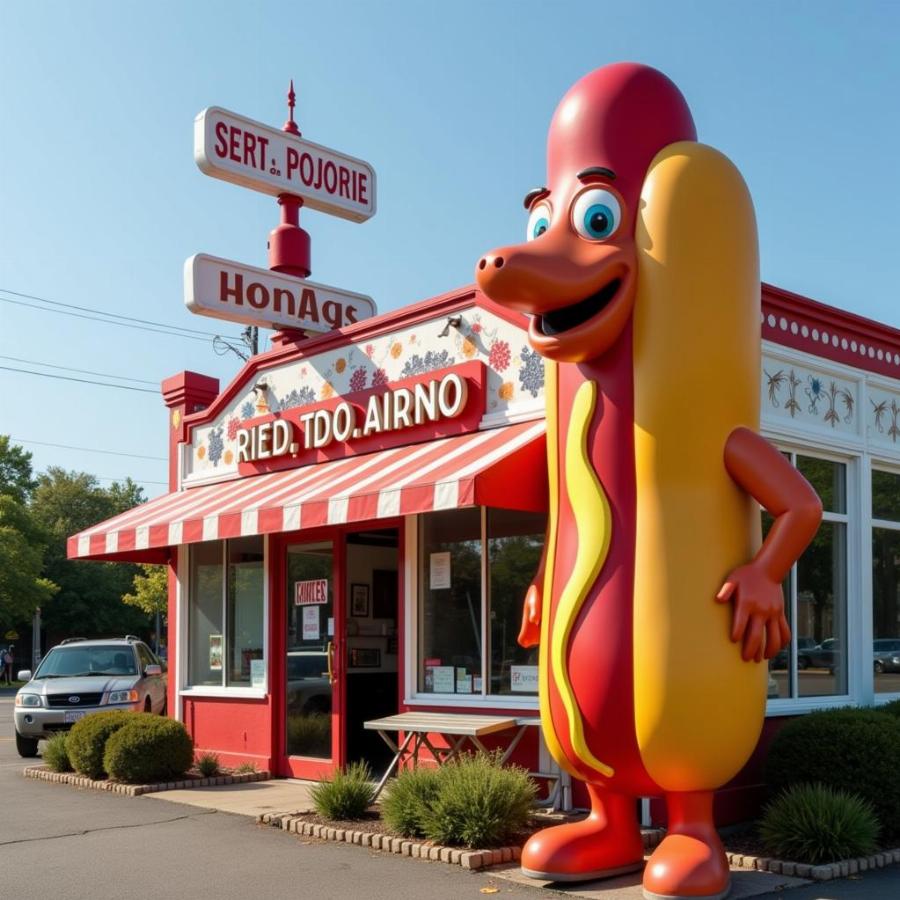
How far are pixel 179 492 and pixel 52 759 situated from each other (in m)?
3.32

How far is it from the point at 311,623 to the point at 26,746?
19.8ft

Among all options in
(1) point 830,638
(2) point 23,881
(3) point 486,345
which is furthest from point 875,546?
(2) point 23,881

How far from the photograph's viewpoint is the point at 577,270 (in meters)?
6.87

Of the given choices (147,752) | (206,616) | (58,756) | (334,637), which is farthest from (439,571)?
(58,756)

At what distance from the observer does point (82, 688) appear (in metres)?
15.6

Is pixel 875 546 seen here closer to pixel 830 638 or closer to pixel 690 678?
pixel 830 638

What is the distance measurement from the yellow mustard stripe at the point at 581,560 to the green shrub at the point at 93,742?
22.0ft

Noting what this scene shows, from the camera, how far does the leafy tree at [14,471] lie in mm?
49281

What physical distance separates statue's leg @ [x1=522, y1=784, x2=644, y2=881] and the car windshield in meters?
10.4

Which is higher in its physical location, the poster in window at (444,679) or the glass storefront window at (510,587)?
the glass storefront window at (510,587)

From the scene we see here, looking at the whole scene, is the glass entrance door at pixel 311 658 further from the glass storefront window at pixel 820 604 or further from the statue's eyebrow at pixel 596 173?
the statue's eyebrow at pixel 596 173

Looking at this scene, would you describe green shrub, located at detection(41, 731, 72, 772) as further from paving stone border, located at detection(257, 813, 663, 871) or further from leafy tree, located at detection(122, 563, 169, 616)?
leafy tree, located at detection(122, 563, 169, 616)

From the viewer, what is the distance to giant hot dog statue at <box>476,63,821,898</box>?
653 centimetres

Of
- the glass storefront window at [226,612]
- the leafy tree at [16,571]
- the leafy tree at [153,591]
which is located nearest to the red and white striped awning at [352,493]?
the glass storefront window at [226,612]
